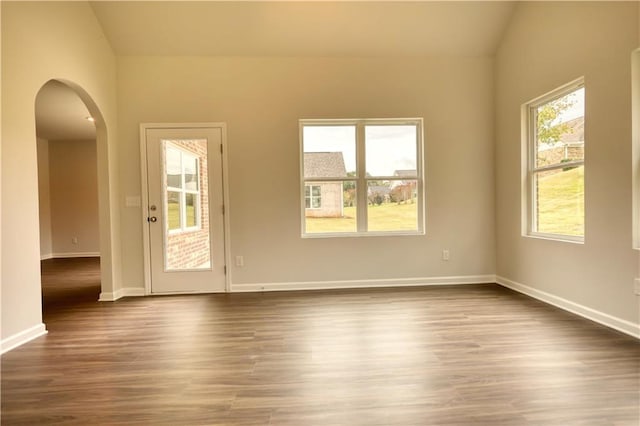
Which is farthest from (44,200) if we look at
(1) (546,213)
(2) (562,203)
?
(2) (562,203)

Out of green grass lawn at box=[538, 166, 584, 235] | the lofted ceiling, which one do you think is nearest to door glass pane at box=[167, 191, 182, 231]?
the lofted ceiling

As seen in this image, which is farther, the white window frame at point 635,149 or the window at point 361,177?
the window at point 361,177

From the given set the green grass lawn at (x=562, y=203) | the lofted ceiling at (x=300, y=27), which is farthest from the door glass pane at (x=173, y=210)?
the green grass lawn at (x=562, y=203)

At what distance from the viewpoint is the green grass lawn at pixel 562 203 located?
3.29m

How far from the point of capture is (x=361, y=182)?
449 centimetres

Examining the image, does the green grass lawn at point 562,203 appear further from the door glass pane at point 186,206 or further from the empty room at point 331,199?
the door glass pane at point 186,206

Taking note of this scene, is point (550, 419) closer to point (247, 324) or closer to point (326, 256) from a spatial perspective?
point (247, 324)

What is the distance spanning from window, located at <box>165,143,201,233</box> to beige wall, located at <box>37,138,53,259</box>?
18.7ft

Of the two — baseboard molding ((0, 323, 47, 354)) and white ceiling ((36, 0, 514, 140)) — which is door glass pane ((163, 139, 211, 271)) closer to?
white ceiling ((36, 0, 514, 140))

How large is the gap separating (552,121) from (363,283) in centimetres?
278

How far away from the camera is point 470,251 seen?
4531 millimetres

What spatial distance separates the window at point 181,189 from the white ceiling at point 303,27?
124cm

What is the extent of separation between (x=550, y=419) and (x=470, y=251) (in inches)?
118

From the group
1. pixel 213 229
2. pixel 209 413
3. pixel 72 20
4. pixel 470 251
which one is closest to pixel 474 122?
pixel 470 251
